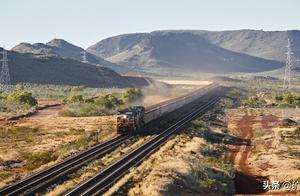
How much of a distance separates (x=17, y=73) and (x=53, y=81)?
43.9 feet

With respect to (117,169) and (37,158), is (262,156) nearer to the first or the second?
(117,169)

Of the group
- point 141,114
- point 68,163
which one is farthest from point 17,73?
point 68,163

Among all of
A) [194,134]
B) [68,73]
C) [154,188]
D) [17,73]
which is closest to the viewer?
[154,188]

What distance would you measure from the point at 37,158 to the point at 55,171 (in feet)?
22.0

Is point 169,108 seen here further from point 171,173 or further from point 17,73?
point 17,73

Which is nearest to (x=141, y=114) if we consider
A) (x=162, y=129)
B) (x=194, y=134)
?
(x=162, y=129)

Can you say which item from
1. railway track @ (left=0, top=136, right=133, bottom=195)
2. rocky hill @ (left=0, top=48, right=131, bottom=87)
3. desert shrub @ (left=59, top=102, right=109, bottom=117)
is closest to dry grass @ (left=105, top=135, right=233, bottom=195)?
railway track @ (left=0, top=136, right=133, bottom=195)

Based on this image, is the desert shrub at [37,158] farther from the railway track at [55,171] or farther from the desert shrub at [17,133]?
the desert shrub at [17,133]

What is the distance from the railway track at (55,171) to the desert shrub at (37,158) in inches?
85.8

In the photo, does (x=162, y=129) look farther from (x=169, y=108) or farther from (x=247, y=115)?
(x=247, y=115)

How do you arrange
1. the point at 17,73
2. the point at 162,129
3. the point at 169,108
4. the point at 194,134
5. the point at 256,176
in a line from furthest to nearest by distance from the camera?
the point at 17,73 → the point at 169,108 → the point at 162,129 → the point at 194,134 → the point at 256,176

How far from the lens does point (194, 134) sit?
51656mm

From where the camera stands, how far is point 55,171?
32.7 meters

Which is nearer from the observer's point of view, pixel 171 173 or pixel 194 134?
pixel 171 173
